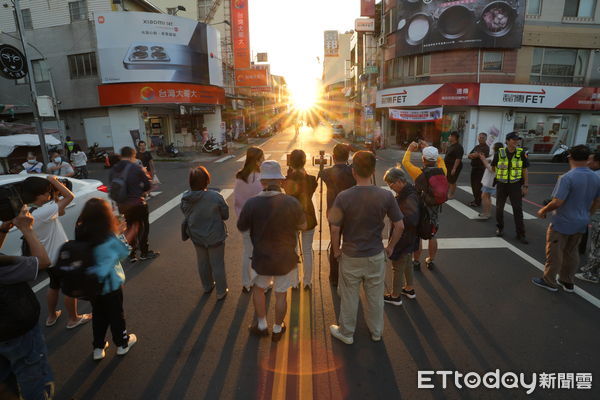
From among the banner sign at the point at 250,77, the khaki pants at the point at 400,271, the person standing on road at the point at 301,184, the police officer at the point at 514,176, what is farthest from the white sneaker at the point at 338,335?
the banner sign at the point at 250,77

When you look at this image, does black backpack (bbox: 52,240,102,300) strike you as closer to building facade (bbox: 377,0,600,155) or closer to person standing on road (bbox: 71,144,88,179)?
person standing on road (bbox: 71,144,88,179)

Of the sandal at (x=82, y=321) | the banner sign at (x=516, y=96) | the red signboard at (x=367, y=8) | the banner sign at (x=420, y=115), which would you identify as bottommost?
the sandal at (x=82, y=321)

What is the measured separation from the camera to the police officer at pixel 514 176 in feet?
19.7

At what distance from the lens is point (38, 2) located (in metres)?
22.4

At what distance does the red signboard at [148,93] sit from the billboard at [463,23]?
50.2 ft

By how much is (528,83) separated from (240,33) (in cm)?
2228

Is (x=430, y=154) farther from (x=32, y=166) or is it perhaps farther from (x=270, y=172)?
(x=32, y=166)

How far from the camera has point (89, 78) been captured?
22125mm

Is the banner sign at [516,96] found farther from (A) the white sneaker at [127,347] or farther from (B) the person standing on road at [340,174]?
(A) the white sneaker at [127,347]

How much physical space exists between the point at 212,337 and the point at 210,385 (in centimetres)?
68

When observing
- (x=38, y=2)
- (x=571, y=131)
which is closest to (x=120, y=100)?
(x=38, y=2)

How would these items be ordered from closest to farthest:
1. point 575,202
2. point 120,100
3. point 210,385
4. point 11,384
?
point 11,384
point 210,385
point 575,202
point 120,100

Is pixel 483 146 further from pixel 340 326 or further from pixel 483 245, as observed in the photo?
pixel 340 326

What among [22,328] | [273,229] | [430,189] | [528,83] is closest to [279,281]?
[273,229]
